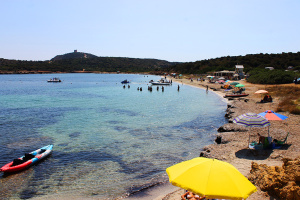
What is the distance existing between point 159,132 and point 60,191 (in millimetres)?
10890

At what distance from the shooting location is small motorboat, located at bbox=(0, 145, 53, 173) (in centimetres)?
1255

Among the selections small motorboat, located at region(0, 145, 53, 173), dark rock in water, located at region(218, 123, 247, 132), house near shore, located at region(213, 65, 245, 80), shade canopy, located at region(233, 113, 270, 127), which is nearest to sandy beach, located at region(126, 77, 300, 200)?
dark rock in water, located at region(218, 123, 247, 132)

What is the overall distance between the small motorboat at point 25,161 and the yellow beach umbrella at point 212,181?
10.6 meters

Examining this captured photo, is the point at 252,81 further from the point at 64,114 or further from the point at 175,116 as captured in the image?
the point at 64,114

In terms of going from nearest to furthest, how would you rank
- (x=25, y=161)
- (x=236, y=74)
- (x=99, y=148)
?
(x=25, y=161), (x=99, y=148), (x=236, y=74)

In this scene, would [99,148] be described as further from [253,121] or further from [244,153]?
[253,121]

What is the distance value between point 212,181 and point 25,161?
1201cm

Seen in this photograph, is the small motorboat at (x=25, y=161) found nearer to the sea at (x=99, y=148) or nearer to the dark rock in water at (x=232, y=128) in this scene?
the sea at (x=99, y=148)

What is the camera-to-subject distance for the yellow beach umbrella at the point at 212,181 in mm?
5148

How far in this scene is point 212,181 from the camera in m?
5.33

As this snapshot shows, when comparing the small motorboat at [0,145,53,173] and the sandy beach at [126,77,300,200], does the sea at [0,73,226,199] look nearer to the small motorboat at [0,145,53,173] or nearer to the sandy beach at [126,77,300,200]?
the small motorboat at [0,145,53,173]

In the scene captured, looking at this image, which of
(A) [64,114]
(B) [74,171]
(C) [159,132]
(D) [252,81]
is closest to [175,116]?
(C) [159,132]

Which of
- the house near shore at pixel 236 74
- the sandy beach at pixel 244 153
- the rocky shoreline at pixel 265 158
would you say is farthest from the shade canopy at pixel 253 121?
the house near shore at pixel 236 74

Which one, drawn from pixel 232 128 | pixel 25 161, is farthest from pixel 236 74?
pixel 25 161
